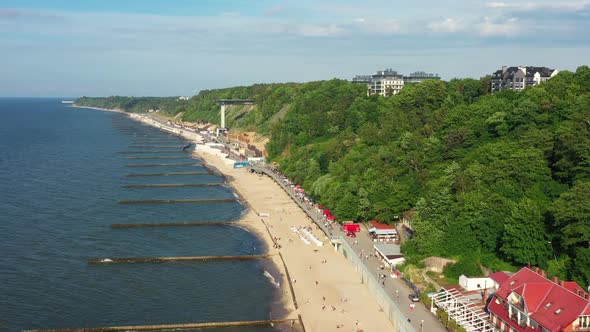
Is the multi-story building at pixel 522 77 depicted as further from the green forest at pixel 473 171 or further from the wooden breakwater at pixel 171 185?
the wooden breakwater at pixel 171 185

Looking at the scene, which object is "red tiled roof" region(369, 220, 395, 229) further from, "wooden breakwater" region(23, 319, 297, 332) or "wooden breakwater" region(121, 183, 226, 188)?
"wooden breakwater" region(121, 183, 226, 188)

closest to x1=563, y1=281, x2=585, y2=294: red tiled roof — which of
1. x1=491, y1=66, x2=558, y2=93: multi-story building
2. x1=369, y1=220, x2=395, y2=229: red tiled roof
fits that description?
x1=369, y1=220, x2=395, y2=229: red tiled roof

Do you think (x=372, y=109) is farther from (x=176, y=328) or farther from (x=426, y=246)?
(x=176, y=328)

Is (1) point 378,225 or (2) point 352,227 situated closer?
(2) point 352,227

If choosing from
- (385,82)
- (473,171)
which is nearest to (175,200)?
(473,171)

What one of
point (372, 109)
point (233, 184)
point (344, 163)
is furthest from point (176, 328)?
point (372, 109)

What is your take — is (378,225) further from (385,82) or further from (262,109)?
→ (262,109)
